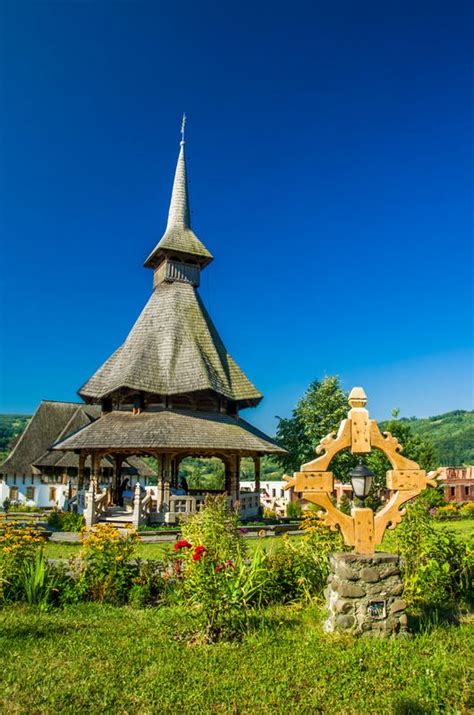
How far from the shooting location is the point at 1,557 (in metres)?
7.78

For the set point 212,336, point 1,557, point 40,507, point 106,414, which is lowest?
point 40,507

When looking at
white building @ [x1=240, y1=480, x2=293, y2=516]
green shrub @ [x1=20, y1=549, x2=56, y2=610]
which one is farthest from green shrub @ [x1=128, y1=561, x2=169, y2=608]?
white building @ [x1=240, y1=480, x2=293, y2=516]

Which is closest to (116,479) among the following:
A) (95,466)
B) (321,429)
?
(95,466)

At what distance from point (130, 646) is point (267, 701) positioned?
2008 mm

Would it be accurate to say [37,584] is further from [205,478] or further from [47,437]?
[205,478]

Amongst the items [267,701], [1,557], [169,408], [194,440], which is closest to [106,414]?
[169,408]

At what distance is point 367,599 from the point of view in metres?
6.09

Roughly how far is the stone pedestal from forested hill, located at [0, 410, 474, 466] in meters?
82.0

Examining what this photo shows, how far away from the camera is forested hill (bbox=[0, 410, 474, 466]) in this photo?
10444 centimetres

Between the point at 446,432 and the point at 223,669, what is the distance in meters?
146

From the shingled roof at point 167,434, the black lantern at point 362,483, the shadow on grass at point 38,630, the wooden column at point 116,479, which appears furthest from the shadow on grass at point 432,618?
the wooden column at point 116,479

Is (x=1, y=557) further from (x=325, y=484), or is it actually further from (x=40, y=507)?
(x=40, y=507)

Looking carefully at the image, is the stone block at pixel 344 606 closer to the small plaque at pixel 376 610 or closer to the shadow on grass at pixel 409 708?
the small plaque at pixel 376 610

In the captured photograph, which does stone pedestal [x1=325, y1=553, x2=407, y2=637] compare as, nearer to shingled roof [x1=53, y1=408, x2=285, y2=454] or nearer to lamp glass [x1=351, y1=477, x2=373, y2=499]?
lamp glass [x1=351, y1=477, x2=373, y2=499]
